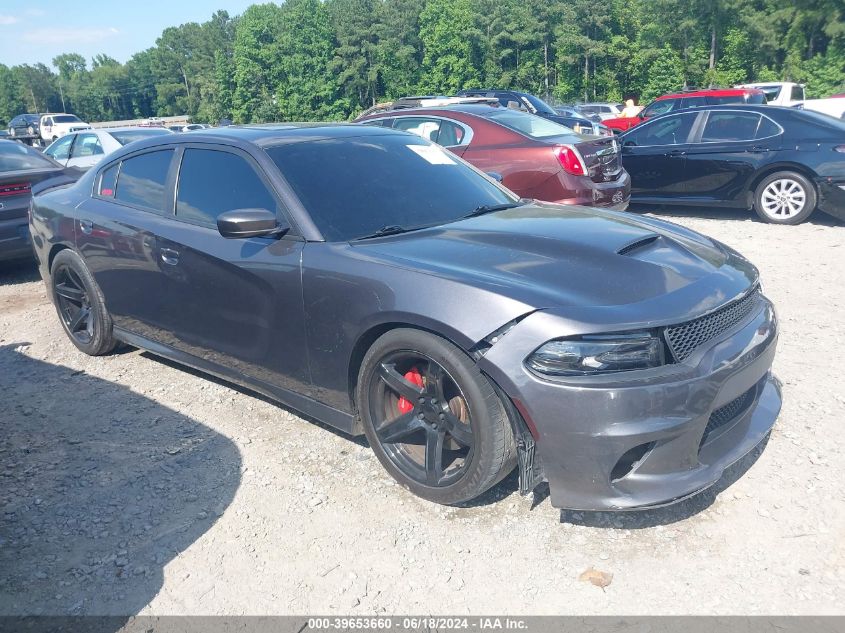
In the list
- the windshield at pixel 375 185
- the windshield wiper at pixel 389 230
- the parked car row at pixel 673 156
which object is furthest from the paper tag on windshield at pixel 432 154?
the parked car row at pixel 673 156

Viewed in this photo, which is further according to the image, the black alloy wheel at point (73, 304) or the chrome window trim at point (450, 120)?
the chrome window trim at point (450, 120)

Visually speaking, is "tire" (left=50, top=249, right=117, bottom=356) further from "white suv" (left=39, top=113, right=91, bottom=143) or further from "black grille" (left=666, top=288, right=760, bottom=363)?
"white suv" (left=39, top=113, right=91, bottom=143)

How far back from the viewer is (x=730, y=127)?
9156mm

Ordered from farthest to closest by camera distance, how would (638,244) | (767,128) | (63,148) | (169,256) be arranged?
1. (63,148)
2. (767,128)
3. (169,256)
4. (638,244)

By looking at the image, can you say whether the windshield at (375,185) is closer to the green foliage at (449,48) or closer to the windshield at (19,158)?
the windshield at (19,158)

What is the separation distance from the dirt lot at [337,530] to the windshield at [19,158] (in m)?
4.98

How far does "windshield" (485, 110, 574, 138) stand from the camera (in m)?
8.16

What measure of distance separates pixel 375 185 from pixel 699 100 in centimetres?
1958

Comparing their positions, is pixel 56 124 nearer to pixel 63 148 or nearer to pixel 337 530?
pixel 63 148

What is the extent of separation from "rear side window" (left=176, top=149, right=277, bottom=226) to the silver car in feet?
24.7

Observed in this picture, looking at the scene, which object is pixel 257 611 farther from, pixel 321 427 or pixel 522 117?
pixel 522 117

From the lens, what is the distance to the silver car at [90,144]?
10930 millimetres

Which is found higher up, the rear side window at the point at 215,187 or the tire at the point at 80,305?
the rear side window at the point at 215,187

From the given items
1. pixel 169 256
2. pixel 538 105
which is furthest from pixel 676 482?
pixel 538 105
